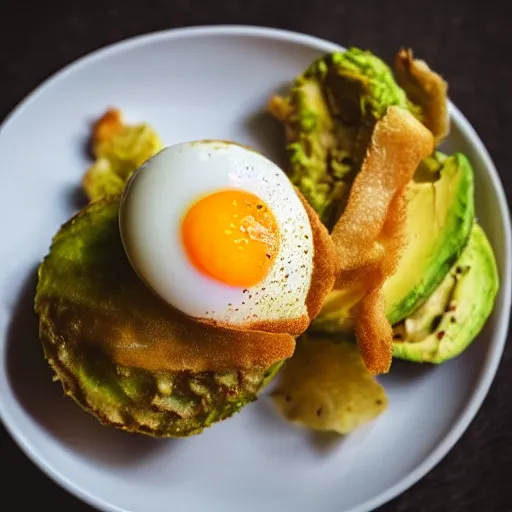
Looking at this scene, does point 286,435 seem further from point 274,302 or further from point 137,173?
point 137,173

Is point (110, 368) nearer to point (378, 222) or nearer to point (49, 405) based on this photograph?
point (49, 405)

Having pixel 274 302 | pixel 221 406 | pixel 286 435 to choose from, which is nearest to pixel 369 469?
pixel 286 435

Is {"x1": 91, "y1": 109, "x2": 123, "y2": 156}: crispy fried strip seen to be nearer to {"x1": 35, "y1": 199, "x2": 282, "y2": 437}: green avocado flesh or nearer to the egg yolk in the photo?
{"x1": 35, "y1": 199, "x2": 282, "y2": 437}: green avocado flesh

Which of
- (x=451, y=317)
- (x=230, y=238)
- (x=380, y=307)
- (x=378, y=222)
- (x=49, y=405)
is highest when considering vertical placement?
(x=230, y=238)

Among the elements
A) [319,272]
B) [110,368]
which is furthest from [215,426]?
[319,272]

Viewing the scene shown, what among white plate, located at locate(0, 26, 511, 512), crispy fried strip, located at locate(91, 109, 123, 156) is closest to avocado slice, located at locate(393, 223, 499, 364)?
white plate, located at locate(0, 26, 511, 512)

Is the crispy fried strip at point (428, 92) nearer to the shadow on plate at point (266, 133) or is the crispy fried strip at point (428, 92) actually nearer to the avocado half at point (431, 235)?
the avocado half at point (431, 235)

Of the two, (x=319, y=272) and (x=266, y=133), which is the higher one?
(x=266, y=133)
